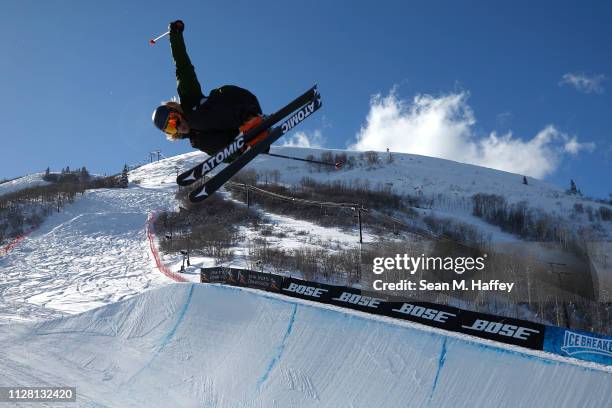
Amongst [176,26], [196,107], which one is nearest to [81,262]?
[196,107]

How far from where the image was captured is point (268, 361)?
1045 centimetres

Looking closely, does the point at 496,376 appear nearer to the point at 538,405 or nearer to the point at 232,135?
the point at 538,405

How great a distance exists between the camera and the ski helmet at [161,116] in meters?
4.62

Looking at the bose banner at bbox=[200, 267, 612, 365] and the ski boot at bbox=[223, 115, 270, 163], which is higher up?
the ski boot at bbox=[223, 115, 270, 163]

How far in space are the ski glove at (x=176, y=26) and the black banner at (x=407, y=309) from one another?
9066 mm

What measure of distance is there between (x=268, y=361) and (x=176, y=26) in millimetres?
8079

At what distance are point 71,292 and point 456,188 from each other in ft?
187

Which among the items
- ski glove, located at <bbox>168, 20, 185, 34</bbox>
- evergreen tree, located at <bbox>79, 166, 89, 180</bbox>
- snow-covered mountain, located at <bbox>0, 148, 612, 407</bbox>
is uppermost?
evergreen tree, located at <bbox>79, 166, 89, 180</bbox>

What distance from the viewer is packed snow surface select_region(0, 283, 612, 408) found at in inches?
303

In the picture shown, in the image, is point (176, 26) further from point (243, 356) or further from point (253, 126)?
point (243, 356)

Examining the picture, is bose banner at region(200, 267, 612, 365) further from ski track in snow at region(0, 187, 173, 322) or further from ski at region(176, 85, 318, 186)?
ski at region(176, 85, 318, 186)

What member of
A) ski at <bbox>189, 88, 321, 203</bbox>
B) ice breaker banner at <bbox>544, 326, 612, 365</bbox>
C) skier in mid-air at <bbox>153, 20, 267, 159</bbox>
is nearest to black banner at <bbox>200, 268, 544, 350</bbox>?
ice breaker banner at <bbox>544, 326, 612, 365</bbox>

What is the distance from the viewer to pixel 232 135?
16.3 feet

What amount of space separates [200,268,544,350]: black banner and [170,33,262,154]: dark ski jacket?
27.0ft
